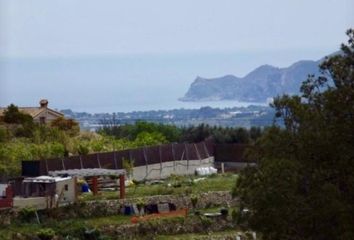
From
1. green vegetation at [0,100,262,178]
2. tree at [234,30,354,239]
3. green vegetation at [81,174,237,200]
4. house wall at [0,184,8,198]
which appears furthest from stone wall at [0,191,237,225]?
tree at [234,30,354,239]

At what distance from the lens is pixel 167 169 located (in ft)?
135

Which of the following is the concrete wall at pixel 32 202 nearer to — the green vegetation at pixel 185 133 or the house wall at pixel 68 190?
the house wall at pixel 68 190

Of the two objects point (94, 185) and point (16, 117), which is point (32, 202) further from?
point (16, 117)

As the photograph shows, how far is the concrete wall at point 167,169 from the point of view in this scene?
39438 mm

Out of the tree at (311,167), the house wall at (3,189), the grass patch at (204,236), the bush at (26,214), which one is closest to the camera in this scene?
the tree at (311,167)

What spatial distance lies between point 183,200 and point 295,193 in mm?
14942

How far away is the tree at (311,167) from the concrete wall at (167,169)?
1972 cm

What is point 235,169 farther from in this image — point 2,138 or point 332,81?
point 332,81

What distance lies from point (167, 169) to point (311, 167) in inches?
893

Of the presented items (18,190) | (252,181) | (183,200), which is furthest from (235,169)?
(252,181)

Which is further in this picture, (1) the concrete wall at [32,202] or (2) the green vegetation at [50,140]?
(2) the green vegetation at [50,140]

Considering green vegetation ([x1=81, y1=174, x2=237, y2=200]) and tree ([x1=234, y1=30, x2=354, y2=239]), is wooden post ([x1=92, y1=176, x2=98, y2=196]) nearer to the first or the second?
green vegetation ([x1=81, y1=174, x2=237, y2=200])

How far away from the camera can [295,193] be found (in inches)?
727

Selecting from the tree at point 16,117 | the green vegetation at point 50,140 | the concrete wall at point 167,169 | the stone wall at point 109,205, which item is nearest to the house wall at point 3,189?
the stone wall at point 109,205
